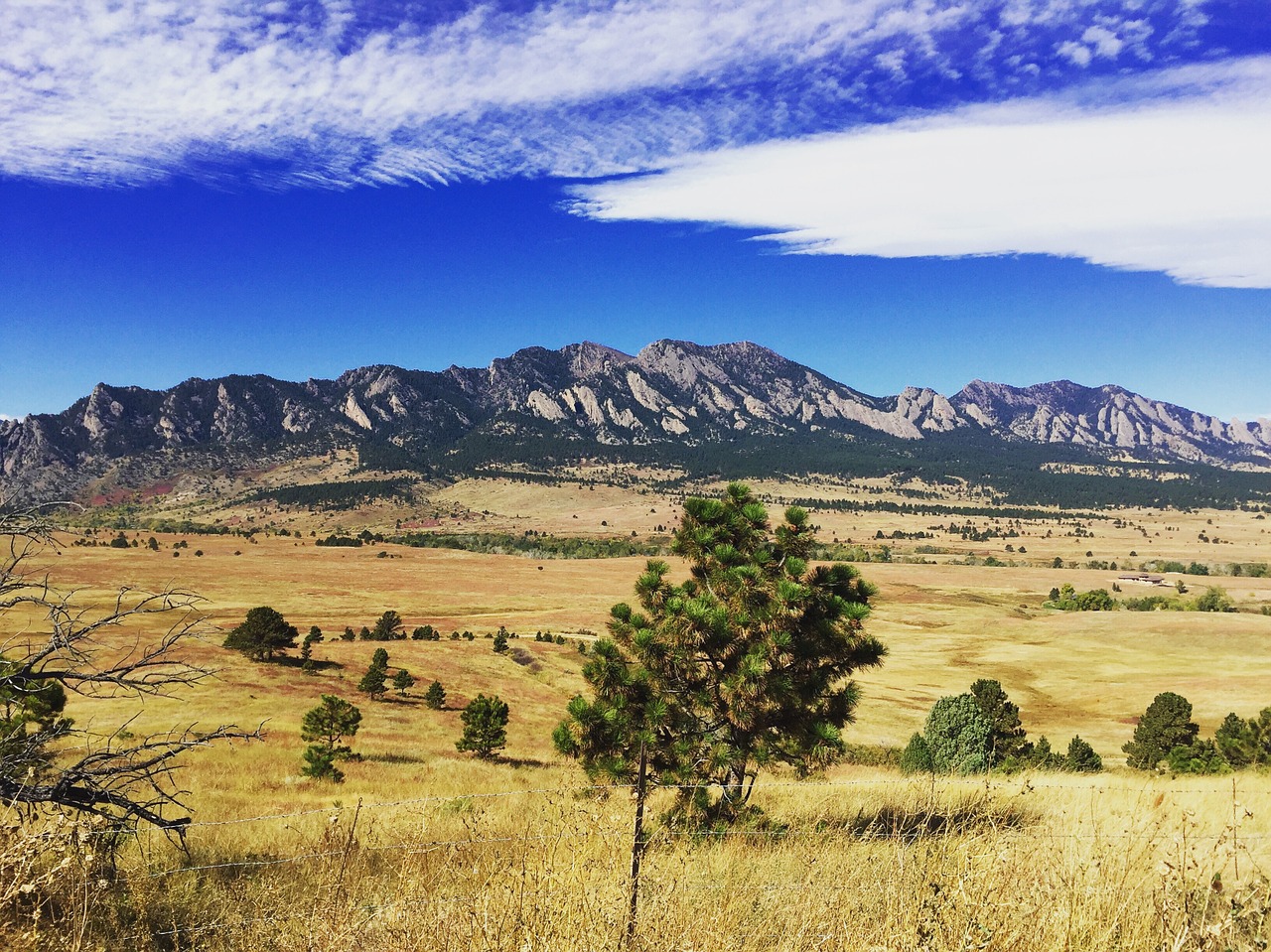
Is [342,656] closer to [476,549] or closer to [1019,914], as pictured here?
[1019,914]

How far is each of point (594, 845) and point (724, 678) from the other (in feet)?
10.3

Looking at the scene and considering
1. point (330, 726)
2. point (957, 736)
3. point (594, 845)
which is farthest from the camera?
point (330, 726)

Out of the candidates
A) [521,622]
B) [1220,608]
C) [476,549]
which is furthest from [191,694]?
[476,549]

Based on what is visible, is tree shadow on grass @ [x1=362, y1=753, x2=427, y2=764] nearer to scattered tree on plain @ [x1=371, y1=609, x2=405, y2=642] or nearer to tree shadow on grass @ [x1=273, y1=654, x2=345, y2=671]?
tree shadow on grass @ [x1=273, y1=654, x2=345, y2=671]

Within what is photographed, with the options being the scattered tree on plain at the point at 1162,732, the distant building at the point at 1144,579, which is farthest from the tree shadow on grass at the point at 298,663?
the distant building at the point at 1144,579

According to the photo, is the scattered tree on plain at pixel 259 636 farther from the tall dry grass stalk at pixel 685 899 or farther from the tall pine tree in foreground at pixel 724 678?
the tall pine tree in foreground at pixel 724 678

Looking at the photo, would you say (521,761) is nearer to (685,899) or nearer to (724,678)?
(724,678)

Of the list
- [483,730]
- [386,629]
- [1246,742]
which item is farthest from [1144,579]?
[483,730]

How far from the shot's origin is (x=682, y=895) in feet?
19.2

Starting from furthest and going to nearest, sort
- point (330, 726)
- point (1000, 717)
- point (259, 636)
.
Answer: point (259, 636)
point (1000, 717)
point (330, 726)

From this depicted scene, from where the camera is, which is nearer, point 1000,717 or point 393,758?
point 393,758

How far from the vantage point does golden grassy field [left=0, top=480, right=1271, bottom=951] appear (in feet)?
16.2

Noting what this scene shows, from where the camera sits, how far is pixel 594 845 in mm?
7688

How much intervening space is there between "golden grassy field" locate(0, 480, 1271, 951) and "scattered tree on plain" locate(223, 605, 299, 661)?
1514 millimetres
